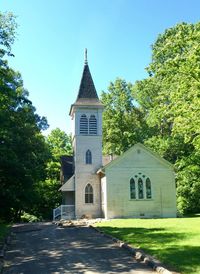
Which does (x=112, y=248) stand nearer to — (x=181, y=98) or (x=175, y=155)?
(x=181, y=98)

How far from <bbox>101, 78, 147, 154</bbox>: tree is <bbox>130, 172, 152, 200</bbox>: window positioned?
1484cm

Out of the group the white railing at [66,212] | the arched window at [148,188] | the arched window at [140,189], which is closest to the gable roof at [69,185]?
the white railing at [66,212]

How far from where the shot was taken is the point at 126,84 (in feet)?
176

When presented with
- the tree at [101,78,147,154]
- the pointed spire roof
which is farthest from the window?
the tree at [101,78,147,154]

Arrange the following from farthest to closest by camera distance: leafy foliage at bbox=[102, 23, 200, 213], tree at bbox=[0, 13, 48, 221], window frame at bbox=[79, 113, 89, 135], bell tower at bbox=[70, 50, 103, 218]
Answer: window frame at bbox=[79, 113, 89, 135]
bell tower at bbox=[70, 50, 103, 218]
tree at bbox=[0, 13, 48, 221]
leafy foliage at bbox=[102, 23, 200, 213]

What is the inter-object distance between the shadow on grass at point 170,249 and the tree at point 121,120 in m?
33.3

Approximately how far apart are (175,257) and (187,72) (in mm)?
12930

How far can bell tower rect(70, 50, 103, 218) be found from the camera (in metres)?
36.4

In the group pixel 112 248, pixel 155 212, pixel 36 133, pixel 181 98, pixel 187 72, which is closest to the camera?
pixel 112 248

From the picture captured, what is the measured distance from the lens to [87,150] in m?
37.8

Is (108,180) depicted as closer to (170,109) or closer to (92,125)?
(92,125)

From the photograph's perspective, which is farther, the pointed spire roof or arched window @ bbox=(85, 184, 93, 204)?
the pointed spire roof

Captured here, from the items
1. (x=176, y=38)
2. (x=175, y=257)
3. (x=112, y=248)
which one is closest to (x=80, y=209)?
(x=176, y=38)

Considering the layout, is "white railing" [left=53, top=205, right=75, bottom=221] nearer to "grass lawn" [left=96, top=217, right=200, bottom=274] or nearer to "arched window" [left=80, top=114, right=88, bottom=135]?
"arched window" [left=80, top=114, right=88, bottom=135]
